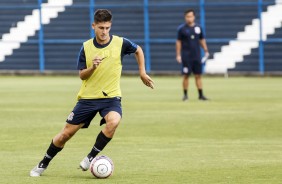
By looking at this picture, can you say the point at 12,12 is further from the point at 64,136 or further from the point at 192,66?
the point at 64,136

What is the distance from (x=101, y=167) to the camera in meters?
11.4

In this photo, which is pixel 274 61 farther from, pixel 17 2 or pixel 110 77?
pixel 110 77

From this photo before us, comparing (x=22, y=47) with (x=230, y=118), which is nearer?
(x=230, y=118)

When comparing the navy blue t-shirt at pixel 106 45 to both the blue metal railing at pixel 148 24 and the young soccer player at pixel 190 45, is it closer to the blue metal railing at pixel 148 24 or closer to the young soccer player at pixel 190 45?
the young soccer player at pixel 190 45

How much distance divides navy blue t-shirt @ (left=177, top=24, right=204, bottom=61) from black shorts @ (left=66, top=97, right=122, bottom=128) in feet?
46.1

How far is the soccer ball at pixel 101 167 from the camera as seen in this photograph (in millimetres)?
11375

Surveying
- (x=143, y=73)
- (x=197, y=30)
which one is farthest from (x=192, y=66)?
(x=143, y=73)

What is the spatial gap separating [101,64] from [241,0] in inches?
1020

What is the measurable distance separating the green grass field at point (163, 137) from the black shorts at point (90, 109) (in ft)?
2.20

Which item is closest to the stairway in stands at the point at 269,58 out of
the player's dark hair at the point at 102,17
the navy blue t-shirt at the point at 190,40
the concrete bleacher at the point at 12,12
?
the concrete bleacher at the point at 12,12

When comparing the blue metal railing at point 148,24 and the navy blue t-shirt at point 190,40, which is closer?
the navy blue t-shirt at point 190,40

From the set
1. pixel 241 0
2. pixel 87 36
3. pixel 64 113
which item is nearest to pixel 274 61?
pixel 241 0

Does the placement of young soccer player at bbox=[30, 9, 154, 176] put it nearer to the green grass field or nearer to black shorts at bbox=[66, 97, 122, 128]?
black shorts at bbox=[66, 97, 122, 128]

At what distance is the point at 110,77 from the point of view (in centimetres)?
1178
